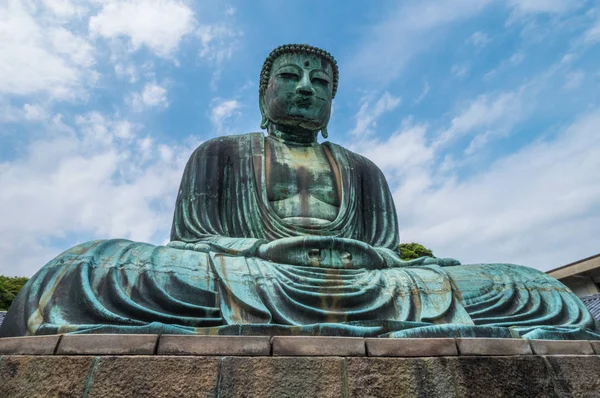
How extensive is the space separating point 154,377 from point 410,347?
1.44m

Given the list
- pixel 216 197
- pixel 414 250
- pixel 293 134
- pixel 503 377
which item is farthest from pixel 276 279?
pixel 414 250

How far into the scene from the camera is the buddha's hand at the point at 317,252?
3.94m

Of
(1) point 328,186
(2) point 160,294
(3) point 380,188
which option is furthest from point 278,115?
(2) point 160,294

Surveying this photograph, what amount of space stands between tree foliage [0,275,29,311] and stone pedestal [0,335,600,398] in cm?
1837

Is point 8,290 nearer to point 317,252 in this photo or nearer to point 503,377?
A: point 317,252

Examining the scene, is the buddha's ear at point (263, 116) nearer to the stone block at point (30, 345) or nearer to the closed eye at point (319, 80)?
the closed eye at point (319, 80)

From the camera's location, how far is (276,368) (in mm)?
2330

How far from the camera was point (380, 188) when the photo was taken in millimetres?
5961

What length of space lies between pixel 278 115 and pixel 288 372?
4331 millimetres

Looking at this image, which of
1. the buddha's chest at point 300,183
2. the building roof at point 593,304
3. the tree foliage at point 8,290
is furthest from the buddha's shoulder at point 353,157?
the tree foliage at point 8,290

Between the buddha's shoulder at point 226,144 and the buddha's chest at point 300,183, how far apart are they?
0.27 meters

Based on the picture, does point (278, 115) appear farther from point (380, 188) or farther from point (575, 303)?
point (575, 303)

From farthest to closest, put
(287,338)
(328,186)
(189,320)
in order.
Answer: (328,186) < (189,320) < (287,338)

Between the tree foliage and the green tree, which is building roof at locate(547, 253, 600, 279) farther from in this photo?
the tree foliage
